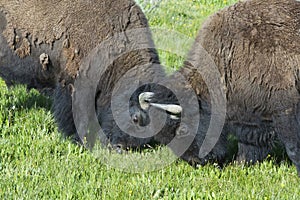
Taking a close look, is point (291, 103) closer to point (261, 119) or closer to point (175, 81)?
point (261, 119)

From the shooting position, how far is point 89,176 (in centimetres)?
571

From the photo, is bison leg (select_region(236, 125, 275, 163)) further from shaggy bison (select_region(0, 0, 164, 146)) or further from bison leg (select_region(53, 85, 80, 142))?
bison leg (select_region(53, 85, 80, 142))

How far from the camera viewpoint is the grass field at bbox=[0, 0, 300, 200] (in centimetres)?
528

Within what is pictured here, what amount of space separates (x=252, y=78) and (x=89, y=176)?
71.6 inches

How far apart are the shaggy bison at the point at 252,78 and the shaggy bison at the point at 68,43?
56cm

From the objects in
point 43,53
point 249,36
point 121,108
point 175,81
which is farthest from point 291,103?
point 43,53

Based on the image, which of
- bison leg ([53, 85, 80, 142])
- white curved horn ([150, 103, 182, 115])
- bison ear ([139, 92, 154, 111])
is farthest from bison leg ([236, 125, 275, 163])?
bison leg ([53, 85, 80, 142])

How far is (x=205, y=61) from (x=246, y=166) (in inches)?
44.8

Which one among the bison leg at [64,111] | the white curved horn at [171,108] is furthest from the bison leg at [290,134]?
the bison leg at [64,111]

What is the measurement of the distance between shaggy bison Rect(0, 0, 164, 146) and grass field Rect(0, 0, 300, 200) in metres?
0.43

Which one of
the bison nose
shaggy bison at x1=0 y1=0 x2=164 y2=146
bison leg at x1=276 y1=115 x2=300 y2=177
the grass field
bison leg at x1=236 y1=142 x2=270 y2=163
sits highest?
shaggy bison at x1=0 y1=0 x2=164 y2=146

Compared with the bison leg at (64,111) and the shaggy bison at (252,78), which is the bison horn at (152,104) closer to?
the shaggy bison at (252,78)

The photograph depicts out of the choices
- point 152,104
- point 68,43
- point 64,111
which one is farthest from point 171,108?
point 68,43

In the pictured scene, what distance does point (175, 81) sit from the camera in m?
6.42
